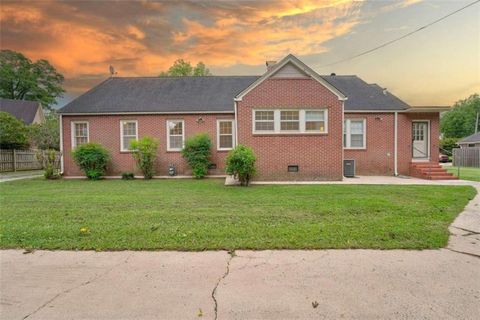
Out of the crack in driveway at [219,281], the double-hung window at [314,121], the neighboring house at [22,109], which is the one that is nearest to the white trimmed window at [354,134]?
the double-hung window at [314,121]

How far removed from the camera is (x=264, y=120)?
12.3 meters

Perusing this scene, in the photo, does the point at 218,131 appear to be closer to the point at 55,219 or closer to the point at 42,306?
the point at 55,219

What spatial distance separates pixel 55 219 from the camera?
564 centimetres

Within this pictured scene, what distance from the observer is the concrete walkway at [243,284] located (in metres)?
2.55

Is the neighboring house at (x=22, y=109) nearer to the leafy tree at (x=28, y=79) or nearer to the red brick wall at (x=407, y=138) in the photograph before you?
the leafy tree at (x=28, y=79)

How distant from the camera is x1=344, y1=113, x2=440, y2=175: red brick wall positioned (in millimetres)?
14547

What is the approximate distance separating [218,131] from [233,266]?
11.6 meters

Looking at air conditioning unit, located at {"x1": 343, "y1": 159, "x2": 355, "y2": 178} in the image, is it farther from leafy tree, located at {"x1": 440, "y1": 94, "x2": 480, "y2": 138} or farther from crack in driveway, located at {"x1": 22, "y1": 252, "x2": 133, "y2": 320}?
leafy tree, located at {"x1": 440, "y1": 94, "x2": 480, "y2": 138}

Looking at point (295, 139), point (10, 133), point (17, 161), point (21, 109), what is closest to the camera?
point (295, 139)

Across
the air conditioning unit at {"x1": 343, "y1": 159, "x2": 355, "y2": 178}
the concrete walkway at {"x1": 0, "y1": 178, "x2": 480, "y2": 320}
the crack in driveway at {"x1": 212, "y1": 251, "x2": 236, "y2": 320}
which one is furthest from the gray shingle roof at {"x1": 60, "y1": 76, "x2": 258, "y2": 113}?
the concrete walkway at {"x1": 0, "y1": 178, "x2": 480, "y2": 320}

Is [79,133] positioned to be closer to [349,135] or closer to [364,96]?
[349,135]

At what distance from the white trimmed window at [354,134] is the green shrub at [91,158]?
42.8 ft

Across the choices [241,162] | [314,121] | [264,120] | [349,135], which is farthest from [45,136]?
[349,135]

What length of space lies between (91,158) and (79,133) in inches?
108
